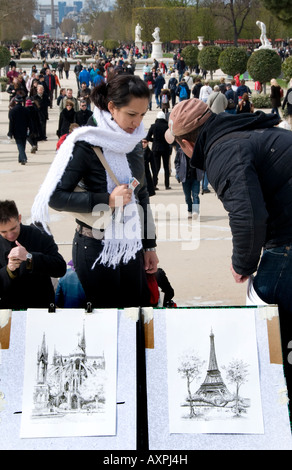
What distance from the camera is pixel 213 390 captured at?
9.98 feet

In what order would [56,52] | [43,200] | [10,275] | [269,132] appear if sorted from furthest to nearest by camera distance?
1. [56,52]
2. [10,275]
3. [43,200]
4. [269,132]

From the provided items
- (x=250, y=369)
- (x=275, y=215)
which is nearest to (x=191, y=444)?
(x=250, y=369)

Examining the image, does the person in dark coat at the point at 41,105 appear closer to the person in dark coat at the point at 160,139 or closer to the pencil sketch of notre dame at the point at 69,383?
the person in dark coat at the point at 160,139

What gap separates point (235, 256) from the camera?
3.21 metres

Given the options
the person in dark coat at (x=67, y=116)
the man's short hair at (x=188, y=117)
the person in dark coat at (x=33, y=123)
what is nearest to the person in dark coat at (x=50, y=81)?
the person in dark coat at (x=33, y=123)

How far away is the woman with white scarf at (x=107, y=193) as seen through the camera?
11.7 ft

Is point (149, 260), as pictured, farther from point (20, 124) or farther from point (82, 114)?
point (20, 124)

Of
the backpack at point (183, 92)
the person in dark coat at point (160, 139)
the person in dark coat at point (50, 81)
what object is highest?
the person in dark coat at point (50, 81)

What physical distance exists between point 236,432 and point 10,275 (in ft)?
6.28

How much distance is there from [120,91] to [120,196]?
1.75 feet

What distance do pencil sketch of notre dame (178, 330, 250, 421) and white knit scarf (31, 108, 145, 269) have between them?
33.3 inches

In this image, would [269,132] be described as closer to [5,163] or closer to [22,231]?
[22,231]

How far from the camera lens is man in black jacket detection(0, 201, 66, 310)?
14.0ft

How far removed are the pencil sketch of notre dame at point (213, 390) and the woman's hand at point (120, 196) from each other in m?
0.88
